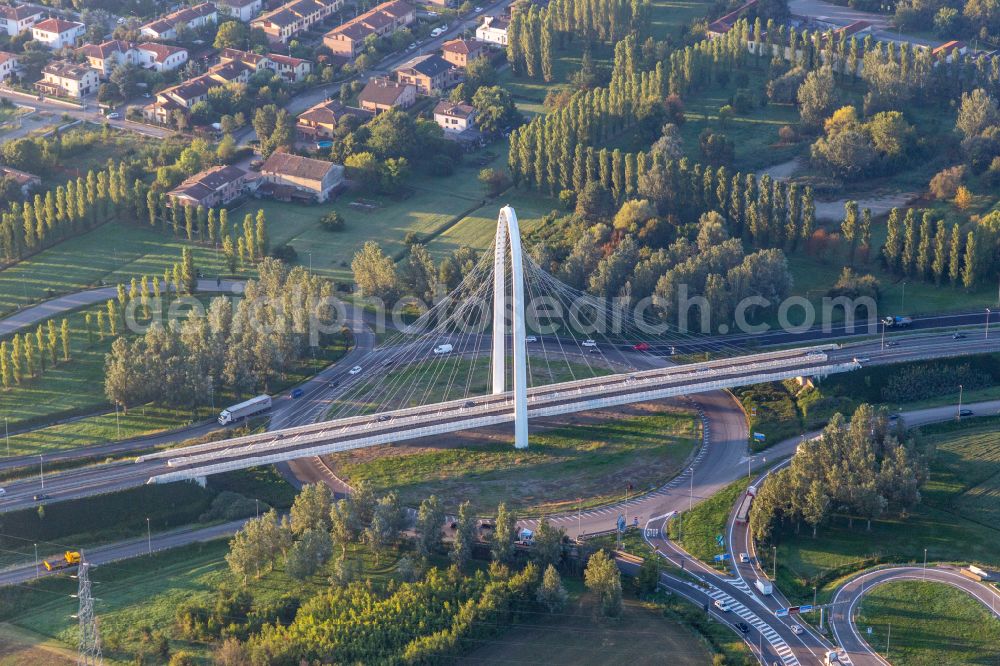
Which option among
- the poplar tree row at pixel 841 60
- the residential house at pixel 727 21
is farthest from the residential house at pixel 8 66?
the residential house at pixel 727 21

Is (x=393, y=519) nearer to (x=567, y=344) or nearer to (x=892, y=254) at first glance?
(x=567, y=344)

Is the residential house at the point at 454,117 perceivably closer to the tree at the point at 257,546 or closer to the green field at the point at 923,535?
the green field at the point at 923,535

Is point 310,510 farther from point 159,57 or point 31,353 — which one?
point 159,57

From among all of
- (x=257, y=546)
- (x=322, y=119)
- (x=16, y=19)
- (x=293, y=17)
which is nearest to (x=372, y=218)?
(x=322, y=119)

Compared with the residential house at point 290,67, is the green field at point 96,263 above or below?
below

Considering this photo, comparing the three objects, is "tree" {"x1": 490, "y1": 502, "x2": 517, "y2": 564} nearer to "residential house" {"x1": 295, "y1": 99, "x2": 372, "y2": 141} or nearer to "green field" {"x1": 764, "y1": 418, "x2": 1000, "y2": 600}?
"green field" {"x1": 764, "y1": 418, "x2": 1000, "y2": 600}

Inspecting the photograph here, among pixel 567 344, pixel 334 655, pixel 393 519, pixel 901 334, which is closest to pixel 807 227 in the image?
pixel 901 334

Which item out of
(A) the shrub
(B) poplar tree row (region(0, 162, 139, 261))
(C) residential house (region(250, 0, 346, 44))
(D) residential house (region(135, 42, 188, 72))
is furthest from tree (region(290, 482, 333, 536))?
(C) residential house (region(250, 0, 346, 44))
